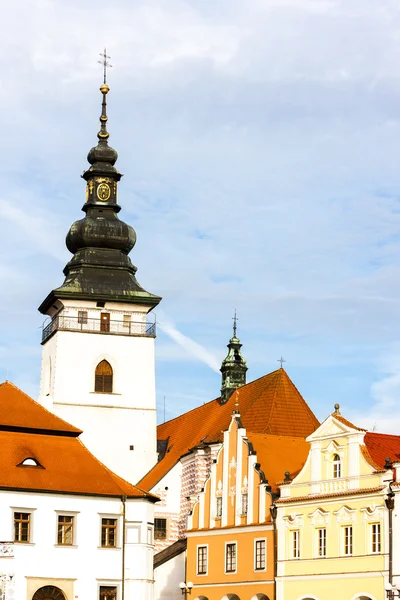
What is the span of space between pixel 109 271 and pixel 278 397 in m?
15.4

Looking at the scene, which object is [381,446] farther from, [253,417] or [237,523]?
[253,417]

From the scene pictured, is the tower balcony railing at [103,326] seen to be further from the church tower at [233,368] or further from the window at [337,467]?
the window at [337,467]

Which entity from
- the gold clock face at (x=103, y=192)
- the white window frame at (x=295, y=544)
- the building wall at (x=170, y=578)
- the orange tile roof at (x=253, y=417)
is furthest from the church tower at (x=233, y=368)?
the white window frame at (x=295, y=544)

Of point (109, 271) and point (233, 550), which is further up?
point (109, 271)

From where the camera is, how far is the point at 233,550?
59969 millimetres

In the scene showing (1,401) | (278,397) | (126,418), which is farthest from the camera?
(126,418)

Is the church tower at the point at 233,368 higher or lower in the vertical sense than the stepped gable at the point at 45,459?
higher

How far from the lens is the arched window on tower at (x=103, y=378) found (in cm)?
7862

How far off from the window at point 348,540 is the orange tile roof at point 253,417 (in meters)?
14.2

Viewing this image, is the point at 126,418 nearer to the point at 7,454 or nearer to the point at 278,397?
the point at 278,397

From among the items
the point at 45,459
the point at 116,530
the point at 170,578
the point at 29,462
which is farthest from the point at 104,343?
the point at 116,530

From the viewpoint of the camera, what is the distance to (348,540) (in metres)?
53.7

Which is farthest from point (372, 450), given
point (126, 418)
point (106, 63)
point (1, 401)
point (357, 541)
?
point (106, 63)

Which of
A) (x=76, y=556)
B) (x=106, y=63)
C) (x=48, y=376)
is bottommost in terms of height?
(x=76, y=556)
